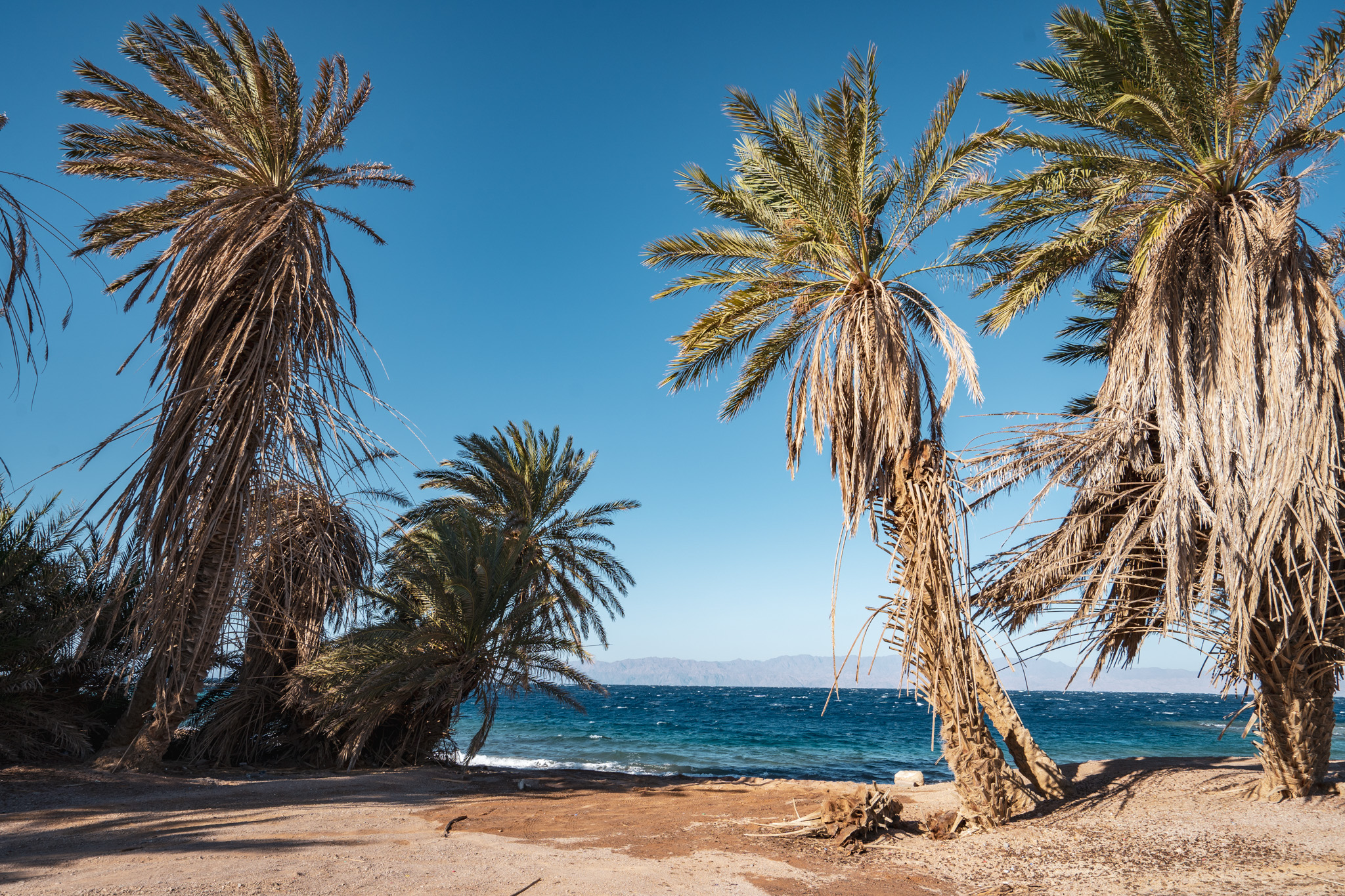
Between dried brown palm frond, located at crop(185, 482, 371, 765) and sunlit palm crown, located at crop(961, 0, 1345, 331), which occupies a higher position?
sunlit palm crown, located at crop(961, 0, 1345, 331)

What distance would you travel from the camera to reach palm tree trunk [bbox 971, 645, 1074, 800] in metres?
7.99

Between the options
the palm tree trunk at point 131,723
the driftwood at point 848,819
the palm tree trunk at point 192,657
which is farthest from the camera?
the palm tree trunk at point 131,723

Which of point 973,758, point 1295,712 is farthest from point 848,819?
point 1295,712

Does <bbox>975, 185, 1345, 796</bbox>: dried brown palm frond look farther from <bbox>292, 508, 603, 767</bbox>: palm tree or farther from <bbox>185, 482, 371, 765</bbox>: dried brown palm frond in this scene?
<bbox>185, 482, 371, 765</bbox>: dried brown palm frond

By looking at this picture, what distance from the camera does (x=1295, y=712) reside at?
23.6 feet

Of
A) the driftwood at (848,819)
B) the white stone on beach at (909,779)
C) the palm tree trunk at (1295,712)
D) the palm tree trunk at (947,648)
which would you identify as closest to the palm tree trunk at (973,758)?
the palm tree trunk at (947,648)

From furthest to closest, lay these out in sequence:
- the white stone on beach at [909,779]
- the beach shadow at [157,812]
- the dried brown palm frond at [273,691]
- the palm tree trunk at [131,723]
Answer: the white stone on beach at [909,779] → the dried brown palm frond at [273,691] → the palm tree trunk at [131,723] → the beach shadow at [157,812]

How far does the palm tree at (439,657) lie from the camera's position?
40.2 feet

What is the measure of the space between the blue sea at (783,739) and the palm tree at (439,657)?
90 centimetres

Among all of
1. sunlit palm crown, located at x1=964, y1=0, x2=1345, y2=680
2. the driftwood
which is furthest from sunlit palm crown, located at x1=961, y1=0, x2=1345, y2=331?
the driftwood

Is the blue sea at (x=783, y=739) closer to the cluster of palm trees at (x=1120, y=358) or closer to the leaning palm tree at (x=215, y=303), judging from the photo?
the cluster of palm trees at (x=1120, y=358)

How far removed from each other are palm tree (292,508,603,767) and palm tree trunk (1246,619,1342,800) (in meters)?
10.1

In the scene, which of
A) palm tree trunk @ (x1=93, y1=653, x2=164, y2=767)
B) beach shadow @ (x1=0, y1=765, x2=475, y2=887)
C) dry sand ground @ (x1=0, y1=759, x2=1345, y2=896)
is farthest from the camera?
Result: palm tree trunk @ (x1=93, y1=653, x2=164, y2=767)

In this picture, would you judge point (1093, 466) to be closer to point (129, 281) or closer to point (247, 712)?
point (129, 281)
